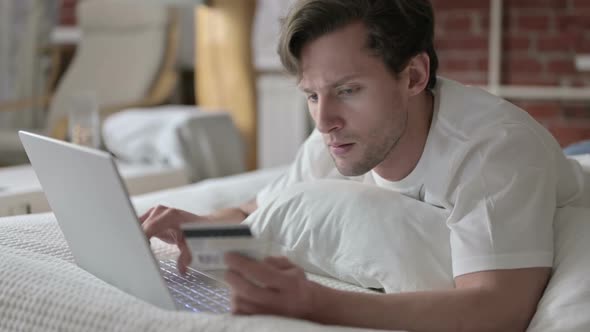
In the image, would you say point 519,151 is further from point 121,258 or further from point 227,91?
point 227,91

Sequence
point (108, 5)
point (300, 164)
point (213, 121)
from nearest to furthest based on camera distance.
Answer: point (300, 164) → point (213, 121) → point (108, 5)

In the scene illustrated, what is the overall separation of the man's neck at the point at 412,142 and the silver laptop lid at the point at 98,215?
1.48 feet

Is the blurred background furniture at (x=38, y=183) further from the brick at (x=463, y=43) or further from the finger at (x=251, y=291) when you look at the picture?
the brick at (x=463, y=43)

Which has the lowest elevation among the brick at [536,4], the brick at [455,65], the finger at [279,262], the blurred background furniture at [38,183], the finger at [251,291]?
the blurred background furniture at [38,183]

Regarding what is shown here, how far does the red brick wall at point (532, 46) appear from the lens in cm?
330

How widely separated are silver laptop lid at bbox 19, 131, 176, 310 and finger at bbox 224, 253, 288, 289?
12 centimetres

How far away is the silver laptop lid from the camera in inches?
35.0

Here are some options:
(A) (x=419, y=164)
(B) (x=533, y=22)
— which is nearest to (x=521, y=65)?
(B) (x=533, y=22)

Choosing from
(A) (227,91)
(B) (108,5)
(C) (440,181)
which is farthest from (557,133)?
(C) (440,181)

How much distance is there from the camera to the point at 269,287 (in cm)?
85

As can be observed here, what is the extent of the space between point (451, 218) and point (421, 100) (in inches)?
9.6

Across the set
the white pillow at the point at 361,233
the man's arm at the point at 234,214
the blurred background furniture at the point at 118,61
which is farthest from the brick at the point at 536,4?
the white pillow at the point at 361,233

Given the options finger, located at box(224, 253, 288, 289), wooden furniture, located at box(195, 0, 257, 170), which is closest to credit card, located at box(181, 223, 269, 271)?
finger, located at box(224, 253, 288, 289)

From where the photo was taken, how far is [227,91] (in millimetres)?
3289
